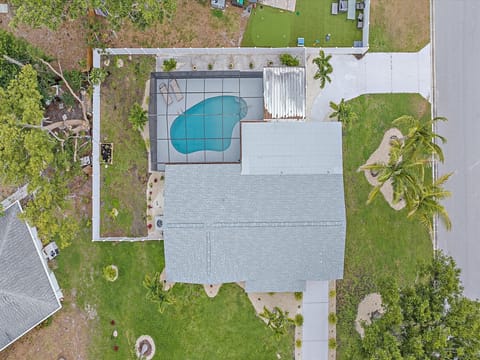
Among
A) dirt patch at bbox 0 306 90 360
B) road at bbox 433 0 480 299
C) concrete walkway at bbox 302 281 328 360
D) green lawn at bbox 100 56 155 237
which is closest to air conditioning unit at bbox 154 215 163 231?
green lawn at bbox 100 56 155 237

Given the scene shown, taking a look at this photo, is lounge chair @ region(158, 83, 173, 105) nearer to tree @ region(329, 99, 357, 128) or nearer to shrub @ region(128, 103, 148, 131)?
shrub @ region(128, 103, 148, 131)

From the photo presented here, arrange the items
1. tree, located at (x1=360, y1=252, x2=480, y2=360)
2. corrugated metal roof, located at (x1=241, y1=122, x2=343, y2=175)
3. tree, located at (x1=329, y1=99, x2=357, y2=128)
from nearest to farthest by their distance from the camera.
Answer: tree, located at (x1=360, y1=252, x2=480, y2=360) < tree, located at (x1=329, y1=99, x2=357, y2=128) < corrugated metal roof, located at (x1=241, y1=122, x2=343, y2=175)

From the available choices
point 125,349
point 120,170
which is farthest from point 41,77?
point 125,349

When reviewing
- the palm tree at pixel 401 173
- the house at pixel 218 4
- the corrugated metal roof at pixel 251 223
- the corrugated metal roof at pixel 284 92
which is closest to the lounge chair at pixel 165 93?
the corrugated metal roof at pixel 251 223

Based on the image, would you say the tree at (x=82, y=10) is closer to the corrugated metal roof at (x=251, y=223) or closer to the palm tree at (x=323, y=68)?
the corrugated metal roof at (x=251, y=223)

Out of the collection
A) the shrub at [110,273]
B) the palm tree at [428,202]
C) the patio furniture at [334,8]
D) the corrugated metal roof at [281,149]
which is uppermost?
the patio furniture at [334,8]

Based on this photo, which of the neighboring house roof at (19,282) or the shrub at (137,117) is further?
the shrub at (137,117)

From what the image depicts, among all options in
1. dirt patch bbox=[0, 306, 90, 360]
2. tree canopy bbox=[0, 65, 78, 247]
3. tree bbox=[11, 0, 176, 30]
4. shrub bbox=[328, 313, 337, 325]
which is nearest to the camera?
tree canopy bbox=[0, 65, 78, 247]

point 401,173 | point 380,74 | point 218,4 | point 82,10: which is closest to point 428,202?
point 401,173
